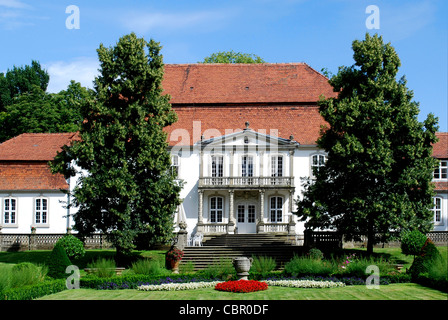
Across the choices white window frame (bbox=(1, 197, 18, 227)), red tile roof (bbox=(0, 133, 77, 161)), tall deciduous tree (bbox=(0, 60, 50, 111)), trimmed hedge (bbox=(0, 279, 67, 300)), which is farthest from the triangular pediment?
tall deciduous tree (bbox=(0, 60, 50, 111))

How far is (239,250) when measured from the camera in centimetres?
3062

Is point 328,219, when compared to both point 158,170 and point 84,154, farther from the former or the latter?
point 84,154

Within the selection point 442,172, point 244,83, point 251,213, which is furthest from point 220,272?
point 442,172

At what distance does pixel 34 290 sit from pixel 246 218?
20.5 m

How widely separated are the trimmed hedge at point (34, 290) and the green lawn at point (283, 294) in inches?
10.3

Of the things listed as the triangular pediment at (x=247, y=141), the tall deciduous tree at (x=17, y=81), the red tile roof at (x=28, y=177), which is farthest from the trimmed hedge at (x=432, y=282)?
the tall deciduous tree at (x=17, y=81)

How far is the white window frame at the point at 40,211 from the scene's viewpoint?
3963cm

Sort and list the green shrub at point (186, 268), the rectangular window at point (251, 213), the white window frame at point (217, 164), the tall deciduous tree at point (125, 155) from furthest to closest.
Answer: the rectangular window at point (251, 213)
the white window frame at point (217, 164)
the tall deciduous tree at point (125, 155)
the green shrub at point (186, 268)

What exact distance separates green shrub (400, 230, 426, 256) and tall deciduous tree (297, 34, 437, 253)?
453 millimetres

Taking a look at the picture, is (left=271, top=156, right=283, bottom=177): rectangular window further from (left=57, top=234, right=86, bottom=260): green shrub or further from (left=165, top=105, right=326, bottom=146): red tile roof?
(left=57, top=234, right=86, bottom=260): green shrub

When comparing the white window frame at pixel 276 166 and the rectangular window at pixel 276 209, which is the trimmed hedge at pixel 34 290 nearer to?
the rectangular window at pixel 276 209

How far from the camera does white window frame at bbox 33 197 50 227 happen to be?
130ft
